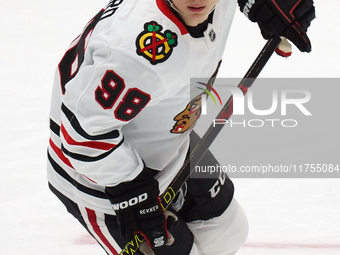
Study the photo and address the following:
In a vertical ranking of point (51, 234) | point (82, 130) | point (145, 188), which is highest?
point (82, 130)

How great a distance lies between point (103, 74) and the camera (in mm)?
1271

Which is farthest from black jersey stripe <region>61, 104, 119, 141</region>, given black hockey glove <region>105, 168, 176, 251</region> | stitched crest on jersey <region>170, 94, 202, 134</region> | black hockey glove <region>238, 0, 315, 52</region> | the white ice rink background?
the white ice rink background

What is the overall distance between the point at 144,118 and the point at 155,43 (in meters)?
0.30

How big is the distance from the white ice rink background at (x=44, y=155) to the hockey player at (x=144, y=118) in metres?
0.45

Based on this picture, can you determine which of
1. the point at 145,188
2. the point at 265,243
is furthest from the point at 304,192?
the point at 145,188

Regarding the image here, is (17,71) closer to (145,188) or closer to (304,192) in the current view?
(304,192)

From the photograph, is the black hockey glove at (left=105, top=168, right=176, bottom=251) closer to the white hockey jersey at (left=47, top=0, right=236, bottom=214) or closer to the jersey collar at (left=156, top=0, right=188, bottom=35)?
the white hockey jersey at (left=47, top=0, right=236, bottom=214)

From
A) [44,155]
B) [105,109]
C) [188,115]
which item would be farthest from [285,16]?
[44,155]

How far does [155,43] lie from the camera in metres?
1.26

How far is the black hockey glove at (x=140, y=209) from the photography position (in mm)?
1463

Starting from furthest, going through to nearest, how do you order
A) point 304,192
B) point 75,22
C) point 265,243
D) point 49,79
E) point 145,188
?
point 75,22 → point 49,79 → point 304,192 → point 265,243 → point 145,188

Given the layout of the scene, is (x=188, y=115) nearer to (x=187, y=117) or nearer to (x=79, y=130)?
(x=187, y=117)

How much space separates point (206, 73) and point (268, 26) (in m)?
0.31

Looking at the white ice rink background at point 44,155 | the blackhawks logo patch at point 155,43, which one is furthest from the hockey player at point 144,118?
the white ice rink background at point 44,155
